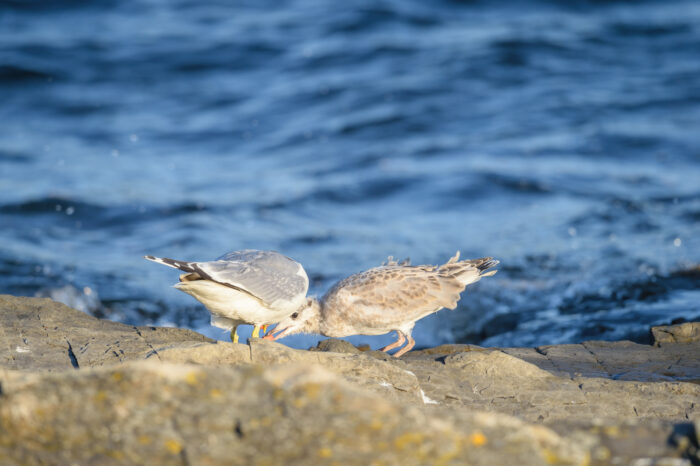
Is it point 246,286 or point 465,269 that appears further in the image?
point 465,269

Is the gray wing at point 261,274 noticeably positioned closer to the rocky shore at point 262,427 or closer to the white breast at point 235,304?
the white breast at point 235,304

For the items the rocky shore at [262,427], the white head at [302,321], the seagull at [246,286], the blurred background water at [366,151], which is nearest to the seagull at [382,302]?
the white head at [302,321]

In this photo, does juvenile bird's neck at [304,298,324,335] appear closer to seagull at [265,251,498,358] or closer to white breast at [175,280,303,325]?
seagull at [265,251,498,358]

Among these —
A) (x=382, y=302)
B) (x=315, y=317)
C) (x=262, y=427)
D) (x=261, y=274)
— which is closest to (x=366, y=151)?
(x=315, y=317)

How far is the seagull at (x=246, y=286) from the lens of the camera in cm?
514

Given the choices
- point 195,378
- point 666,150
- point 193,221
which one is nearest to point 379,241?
point 193,221

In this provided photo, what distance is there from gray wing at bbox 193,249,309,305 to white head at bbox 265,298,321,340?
44 cm

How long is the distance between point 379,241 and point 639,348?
230 inches

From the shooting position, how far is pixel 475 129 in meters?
16.5

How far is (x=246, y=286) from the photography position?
532 centimetres

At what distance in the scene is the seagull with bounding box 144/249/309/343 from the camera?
5137 mm

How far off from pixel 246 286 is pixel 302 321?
115cm

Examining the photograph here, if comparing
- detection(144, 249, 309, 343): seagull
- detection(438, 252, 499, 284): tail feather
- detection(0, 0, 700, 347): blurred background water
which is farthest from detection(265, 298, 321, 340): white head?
detection(0, 0, 700, 347): blurred background water

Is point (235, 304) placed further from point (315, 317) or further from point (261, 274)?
point (315, 317)
